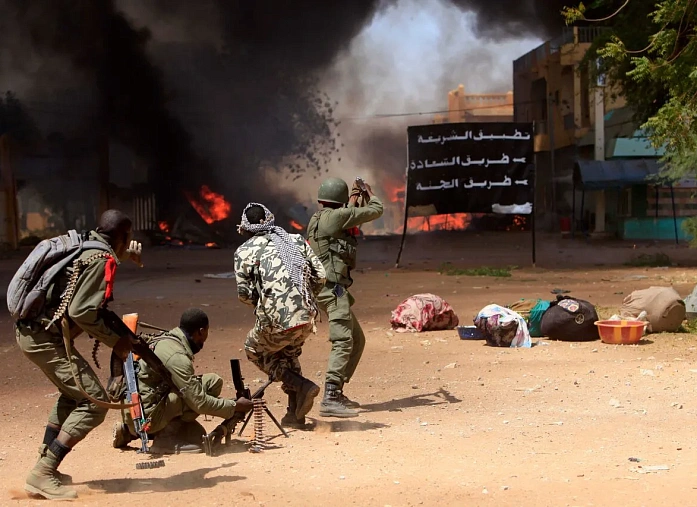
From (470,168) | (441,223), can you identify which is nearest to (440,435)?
(470,168)

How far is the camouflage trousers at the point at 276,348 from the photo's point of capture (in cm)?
558

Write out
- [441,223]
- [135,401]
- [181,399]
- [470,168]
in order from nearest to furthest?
1. [135,401]
2. [181,399]
3. [470,168]
4. [441,223]

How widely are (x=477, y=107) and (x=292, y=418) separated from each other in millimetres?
39924

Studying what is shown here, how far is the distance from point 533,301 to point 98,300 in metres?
6.61

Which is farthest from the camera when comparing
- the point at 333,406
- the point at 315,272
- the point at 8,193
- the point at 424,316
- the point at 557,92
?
→ the point at 557,92

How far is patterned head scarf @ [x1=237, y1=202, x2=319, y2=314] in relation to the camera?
555cm

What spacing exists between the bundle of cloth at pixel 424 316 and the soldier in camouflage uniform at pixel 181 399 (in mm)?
4991

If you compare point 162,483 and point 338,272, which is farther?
point 338,272

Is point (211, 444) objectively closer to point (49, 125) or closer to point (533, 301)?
point (533, 301)

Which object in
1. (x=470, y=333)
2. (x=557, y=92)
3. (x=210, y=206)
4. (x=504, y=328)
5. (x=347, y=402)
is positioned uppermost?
(x=557, y=92)

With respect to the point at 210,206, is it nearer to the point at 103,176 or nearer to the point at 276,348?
the point at 103,176

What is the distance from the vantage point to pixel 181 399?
533cm

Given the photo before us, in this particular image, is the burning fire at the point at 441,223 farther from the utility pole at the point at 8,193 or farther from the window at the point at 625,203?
the utility pole at the point at 8,193

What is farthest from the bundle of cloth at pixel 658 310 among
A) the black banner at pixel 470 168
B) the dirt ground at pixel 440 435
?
the black banner at pixel 470 168
